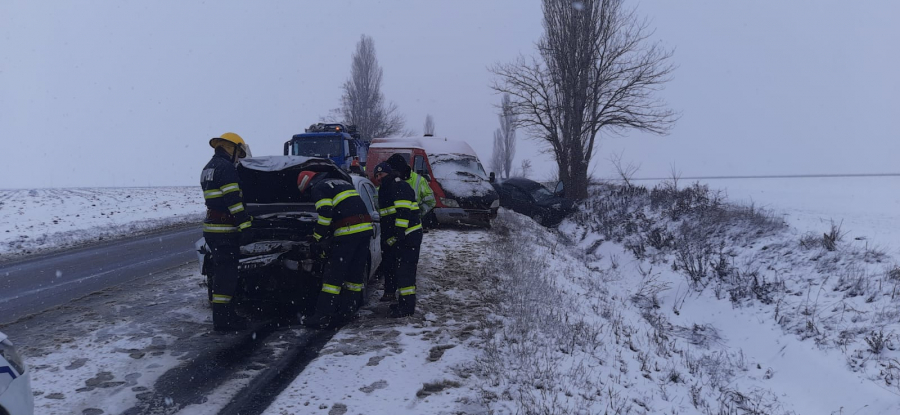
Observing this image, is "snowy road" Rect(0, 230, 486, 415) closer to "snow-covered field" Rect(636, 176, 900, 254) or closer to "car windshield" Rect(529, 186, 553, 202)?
"snow-covered field" Rect(636, 176, 900, 254)

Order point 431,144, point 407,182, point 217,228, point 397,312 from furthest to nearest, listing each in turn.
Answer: point 431,144 → point 407,182 → point 397,312 → point 217,228

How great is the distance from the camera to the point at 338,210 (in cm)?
486

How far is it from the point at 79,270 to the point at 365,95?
3595 centimetres

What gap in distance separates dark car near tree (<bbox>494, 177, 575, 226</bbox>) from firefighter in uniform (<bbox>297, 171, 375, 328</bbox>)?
39.0 ft

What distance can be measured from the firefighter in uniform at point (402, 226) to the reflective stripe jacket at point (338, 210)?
1.55ft

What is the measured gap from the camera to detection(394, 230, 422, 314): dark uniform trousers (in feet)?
17.4

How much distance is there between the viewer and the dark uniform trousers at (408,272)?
5.31 meters

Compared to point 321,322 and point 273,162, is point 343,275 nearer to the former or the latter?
point 321,322

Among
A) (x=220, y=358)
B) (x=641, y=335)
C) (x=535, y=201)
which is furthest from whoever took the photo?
(x=535, y=201)

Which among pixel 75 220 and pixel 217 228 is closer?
pixel 217 228

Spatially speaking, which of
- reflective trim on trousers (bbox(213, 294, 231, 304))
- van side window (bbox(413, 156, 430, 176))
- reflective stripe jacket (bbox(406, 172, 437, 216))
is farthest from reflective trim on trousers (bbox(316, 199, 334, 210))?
van side window (bbox(413, 156, 430, 176))

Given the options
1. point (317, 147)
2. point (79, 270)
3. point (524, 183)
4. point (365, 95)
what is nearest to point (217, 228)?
point (79, 270)

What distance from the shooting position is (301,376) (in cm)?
372

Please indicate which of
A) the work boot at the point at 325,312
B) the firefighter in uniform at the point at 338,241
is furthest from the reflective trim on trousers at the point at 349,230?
the work boot at the point at 325,312
